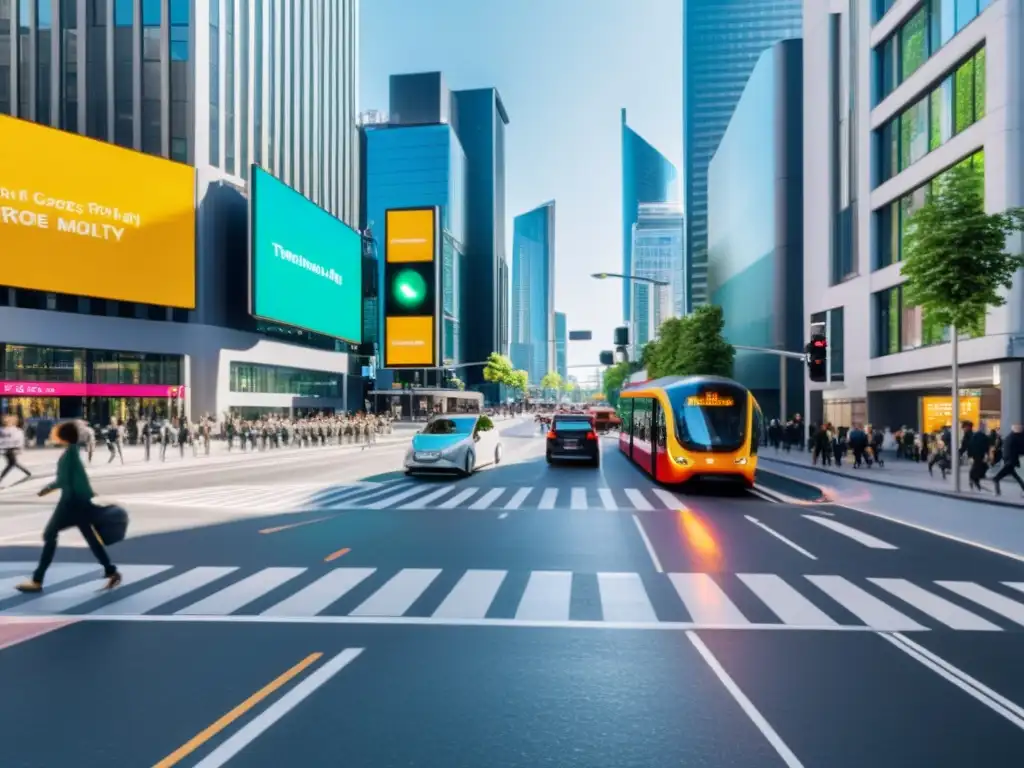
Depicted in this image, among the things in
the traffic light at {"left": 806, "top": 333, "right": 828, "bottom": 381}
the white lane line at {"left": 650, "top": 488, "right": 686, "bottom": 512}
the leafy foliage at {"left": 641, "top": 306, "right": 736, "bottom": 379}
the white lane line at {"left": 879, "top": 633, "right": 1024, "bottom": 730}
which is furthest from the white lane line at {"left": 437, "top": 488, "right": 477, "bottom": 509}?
Answer: the leafy foliage at {"left": 641, "top": 306, "right": 736, "bottom": 379}

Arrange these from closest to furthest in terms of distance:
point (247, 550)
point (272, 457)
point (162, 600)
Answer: point (162, 600) < point (247, 550) < point (272, 457)

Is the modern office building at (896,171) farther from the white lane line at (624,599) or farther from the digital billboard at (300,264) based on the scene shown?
the digital billboard at (300,264)

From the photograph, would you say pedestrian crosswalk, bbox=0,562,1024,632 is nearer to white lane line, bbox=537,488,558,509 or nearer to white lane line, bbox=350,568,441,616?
white lane line, bbox=350,568,441,616

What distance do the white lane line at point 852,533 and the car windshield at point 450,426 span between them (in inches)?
471

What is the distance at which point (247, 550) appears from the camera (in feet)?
34.8

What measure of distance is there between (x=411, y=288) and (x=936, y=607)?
82.7 meters

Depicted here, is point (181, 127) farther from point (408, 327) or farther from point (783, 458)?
point (783, 458)

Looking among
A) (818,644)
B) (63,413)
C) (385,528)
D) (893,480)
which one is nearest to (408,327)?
(63,413)

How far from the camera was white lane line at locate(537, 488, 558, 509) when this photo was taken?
15711 millimetres

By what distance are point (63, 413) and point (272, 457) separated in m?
21.7

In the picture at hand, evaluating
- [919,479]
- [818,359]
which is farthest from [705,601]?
[919,479]

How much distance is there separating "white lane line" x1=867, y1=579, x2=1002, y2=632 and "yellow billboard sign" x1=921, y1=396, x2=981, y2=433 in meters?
24.0

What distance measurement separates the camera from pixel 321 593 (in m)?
8.12

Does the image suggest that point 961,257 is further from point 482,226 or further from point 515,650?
point 482,226
